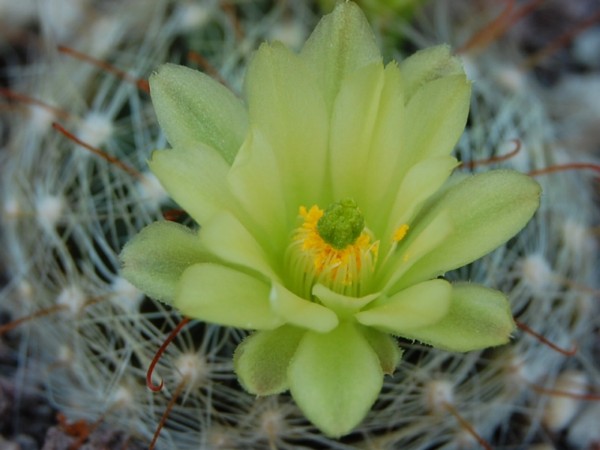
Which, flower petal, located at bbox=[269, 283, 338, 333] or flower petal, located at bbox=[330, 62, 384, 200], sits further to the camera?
flower petal, located at bbox=[330, 62, 384, 200]

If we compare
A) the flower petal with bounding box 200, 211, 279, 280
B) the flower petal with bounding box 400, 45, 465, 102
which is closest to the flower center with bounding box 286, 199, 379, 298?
the flower petal with bounding box 200, 211, 279, 280

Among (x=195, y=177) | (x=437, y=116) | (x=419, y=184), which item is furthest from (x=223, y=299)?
(x=437, y=116)

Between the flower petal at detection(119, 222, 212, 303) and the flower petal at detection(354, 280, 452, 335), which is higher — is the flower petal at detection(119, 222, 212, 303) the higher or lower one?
the higher one

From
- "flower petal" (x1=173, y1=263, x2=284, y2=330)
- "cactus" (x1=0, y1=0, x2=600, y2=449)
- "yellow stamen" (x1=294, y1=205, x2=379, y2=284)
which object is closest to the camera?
"flower petal" (x1=173, y1=263, x2=284, y2=330)

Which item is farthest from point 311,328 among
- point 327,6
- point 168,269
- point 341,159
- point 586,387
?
point 327,6

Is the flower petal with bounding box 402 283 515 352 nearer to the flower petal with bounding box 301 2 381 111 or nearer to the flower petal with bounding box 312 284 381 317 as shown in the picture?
the flower petal with bounding box 312 284 381 317

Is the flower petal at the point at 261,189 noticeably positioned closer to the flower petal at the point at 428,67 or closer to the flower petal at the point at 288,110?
the flower petal at the point at 288,110

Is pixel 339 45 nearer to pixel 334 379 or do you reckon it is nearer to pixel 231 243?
pixel 231 243

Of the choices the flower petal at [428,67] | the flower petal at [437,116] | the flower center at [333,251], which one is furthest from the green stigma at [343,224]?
the flower petal at [428,67]
